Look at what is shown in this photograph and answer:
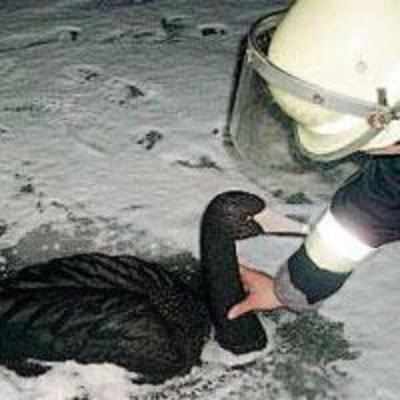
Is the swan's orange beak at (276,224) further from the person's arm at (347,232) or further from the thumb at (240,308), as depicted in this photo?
the person's arm at (347,232)

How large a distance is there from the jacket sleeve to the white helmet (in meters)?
0.10

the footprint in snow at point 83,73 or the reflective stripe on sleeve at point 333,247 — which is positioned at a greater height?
the reflective stripe on sleeve at point 333,247

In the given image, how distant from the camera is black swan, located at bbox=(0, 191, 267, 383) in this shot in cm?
191

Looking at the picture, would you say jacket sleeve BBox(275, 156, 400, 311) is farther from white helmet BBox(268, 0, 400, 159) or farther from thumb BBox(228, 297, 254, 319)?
thumb BBox(228, 297, 254, 319)

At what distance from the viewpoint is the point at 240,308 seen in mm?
2010

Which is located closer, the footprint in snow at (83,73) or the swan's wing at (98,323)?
the swan's wing at (98,323)

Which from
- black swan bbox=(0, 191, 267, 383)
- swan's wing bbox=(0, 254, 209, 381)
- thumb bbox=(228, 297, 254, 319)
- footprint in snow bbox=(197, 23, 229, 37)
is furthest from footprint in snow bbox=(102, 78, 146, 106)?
thumb bbox=(228, 297, 254, 319)

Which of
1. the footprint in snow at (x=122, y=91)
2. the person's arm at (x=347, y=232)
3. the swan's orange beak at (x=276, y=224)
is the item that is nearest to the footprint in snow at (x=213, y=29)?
the footprint in snow at (x=122, y=91)

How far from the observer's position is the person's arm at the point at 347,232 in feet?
5.14

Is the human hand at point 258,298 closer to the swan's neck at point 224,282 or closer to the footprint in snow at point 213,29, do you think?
the swan's neck at point 224,282

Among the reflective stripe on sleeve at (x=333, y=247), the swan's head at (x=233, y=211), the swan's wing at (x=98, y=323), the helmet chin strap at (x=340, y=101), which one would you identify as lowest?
the swan's wing at (x=98, y=323)

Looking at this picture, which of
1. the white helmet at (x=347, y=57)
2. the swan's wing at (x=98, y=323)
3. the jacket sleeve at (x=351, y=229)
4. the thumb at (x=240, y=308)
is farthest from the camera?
the thumb at (x=240, y=308)

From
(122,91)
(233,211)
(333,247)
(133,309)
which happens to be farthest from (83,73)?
(333,247)

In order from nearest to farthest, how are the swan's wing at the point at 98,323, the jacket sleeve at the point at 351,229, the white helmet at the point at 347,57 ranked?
the white helmet at the point at 347,57 → the jacket sleeve at the point at 351,229 → the swan's wing at the point at 98,323
